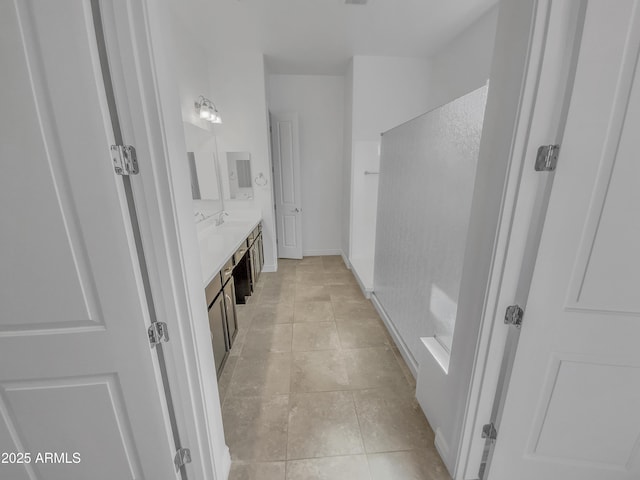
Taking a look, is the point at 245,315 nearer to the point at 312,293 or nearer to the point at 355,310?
the point at 312,293

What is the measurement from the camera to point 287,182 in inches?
158

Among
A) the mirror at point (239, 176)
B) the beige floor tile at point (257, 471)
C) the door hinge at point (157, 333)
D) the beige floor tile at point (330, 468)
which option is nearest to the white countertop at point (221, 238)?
the mirror at point (239, 176)

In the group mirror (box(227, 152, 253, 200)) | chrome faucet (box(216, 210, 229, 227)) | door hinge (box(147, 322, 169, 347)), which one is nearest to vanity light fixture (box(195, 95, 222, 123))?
mirror (box(227, 152, 253, 200))

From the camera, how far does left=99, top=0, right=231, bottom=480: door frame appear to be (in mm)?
689

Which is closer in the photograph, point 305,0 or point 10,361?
point 10,361

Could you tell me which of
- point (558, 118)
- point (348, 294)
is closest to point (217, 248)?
point (348, 294)

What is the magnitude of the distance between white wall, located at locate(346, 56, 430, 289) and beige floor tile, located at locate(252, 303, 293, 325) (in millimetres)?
997

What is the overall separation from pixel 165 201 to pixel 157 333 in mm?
457

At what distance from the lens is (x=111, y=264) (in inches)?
30.2

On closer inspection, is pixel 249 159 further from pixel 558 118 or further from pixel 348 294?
pixel 558 118

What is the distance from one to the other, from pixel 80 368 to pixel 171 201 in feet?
2.12

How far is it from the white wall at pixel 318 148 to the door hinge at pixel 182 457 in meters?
3.52

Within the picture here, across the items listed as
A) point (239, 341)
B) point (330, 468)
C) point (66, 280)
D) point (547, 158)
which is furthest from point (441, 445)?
point (66, 280)

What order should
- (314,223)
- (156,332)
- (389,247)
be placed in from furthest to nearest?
(314,223)
(389,247)
(156,332)
